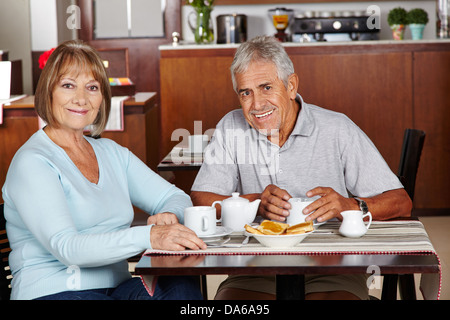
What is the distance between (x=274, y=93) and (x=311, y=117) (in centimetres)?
17

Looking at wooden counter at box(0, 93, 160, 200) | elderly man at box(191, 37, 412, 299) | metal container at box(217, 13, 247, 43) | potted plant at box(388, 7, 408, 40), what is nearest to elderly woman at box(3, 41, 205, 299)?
elderly man at box(191, 37, 412, 299)

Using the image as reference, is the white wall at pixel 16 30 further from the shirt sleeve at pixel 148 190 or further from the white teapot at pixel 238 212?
the white teapot at pixel 238 212

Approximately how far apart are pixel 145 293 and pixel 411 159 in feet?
4.48

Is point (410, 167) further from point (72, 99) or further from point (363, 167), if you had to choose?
point (72, 99)

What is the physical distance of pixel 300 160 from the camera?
7.09ft

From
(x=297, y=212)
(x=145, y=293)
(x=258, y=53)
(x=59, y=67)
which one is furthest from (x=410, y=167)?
(x=59, y=67)

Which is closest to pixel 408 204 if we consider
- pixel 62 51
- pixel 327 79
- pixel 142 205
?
pixel 142 205

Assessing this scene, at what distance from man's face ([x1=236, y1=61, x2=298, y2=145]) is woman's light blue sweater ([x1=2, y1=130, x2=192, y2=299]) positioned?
433mm

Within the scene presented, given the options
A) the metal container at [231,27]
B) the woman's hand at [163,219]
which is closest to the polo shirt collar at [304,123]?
the woman's hand at [163,219]

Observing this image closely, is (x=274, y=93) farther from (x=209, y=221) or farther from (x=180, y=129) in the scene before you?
(x=180, y=129)

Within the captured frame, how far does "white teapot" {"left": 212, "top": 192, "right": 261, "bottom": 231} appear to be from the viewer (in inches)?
69.0

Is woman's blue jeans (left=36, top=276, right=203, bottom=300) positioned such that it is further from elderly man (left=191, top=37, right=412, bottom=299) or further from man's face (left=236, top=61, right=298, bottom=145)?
man's face (left=236, top=61, right=298, bottom=145)

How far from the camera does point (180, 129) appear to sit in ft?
15.9

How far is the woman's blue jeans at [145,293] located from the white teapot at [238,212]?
18cm
